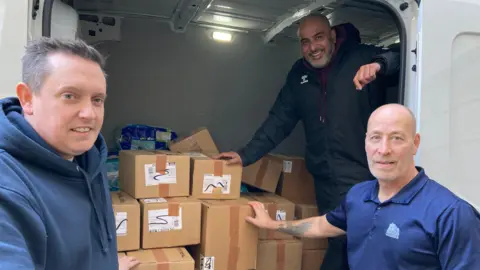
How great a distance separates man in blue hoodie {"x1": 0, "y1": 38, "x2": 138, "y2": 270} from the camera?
0.93 m

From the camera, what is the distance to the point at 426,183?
1.73 metres

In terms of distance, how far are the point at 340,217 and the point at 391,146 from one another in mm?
507

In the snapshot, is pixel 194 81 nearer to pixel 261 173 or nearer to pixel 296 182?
pixel 261 173

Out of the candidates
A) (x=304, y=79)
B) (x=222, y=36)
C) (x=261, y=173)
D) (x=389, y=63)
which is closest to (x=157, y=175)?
(x=261, y=173)

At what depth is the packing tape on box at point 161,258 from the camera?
1939 millimetres

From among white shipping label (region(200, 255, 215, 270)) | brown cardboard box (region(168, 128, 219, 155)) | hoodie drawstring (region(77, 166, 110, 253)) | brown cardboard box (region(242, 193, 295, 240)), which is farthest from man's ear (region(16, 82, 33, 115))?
brown cardboard box (region(168, 128, 219, 155))

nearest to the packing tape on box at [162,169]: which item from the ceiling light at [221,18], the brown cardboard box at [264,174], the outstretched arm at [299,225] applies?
the outstretched arm at [299,225]

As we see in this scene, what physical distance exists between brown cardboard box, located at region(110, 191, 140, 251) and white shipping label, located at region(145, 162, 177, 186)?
0.50ft

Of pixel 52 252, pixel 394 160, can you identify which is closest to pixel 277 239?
pixel 394 160

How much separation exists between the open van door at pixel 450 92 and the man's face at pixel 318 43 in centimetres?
79

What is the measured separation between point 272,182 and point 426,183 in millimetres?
1324

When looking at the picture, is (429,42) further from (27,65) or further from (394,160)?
(27,65)

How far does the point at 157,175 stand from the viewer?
217cm

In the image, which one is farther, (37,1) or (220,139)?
(220,139)
